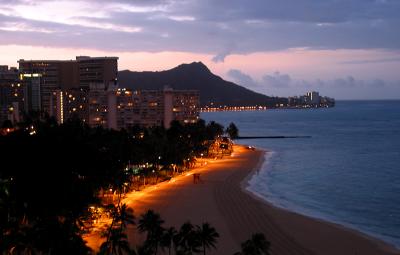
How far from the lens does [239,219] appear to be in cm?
3662

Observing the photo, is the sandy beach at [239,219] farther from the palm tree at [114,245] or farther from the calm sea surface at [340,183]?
the palm tree at [114,245]

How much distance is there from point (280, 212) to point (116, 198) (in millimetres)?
11379

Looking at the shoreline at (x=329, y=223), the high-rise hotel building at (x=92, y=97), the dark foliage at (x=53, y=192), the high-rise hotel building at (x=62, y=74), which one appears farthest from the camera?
the high-rise hotel building at (x=62, y=74)

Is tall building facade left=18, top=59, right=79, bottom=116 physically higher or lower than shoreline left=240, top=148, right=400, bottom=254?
higher

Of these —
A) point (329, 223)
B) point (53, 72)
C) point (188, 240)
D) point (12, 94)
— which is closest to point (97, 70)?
point (53, 72)

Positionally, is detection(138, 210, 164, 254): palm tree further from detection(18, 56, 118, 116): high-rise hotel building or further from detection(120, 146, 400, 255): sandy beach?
detection(18, 56, 118, 116): high-rise hotel building

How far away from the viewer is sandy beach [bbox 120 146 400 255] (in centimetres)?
3042

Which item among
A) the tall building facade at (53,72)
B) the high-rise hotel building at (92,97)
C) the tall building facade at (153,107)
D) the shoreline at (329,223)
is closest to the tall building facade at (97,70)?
the high-rise hotel building at (92,97)

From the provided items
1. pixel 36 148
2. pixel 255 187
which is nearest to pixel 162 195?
pixel 255 187

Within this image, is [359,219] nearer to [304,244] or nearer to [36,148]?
[304,244]

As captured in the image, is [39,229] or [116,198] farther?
[116,198]

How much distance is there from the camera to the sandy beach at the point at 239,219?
30.4 meters

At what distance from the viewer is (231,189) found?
49.3 m

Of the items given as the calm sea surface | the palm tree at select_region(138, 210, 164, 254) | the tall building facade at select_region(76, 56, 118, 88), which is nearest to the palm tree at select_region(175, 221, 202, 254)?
the palm tree at select_region(138, 210, 164, 254)
